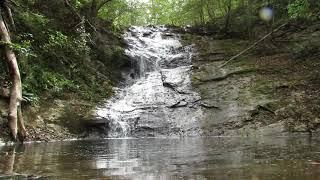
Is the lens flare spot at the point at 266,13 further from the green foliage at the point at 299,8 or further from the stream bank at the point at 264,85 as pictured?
the green foliage at the point at 299,8

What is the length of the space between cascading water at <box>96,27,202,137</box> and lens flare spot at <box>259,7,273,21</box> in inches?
188

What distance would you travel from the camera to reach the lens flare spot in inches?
910

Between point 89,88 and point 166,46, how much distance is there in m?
8.67

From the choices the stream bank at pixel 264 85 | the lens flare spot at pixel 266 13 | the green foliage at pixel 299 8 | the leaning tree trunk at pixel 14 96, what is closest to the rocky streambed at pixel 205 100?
the stream bank at pixel 264 85

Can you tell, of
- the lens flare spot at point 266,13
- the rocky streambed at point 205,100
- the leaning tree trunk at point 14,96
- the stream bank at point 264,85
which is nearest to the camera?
the leaning tree trunk at point 14,96

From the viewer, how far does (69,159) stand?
7.32 metres

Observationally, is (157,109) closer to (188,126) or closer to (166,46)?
(188,126)

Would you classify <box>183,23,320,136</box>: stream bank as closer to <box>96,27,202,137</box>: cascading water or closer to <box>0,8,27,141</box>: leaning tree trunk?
<box>96,27,202,137</box>: cascading water

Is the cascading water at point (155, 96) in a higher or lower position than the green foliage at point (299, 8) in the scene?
lower

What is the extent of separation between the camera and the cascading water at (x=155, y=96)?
15.0 m

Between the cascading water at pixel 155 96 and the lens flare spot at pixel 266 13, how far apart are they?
4787mm

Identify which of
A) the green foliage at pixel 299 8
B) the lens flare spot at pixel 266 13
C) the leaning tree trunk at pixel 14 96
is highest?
the lens flare spot at pixel 266 13

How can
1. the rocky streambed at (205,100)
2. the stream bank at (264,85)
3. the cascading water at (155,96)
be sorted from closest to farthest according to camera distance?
1. the rocky streambed at (205,100)
2. the stream bank at (264,85)
3. the cascading water at (155,96)

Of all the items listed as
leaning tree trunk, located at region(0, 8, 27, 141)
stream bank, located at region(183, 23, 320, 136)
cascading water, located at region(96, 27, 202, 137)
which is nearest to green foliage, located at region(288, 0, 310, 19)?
stream bank, located at region(183, 23, 320, 136)
